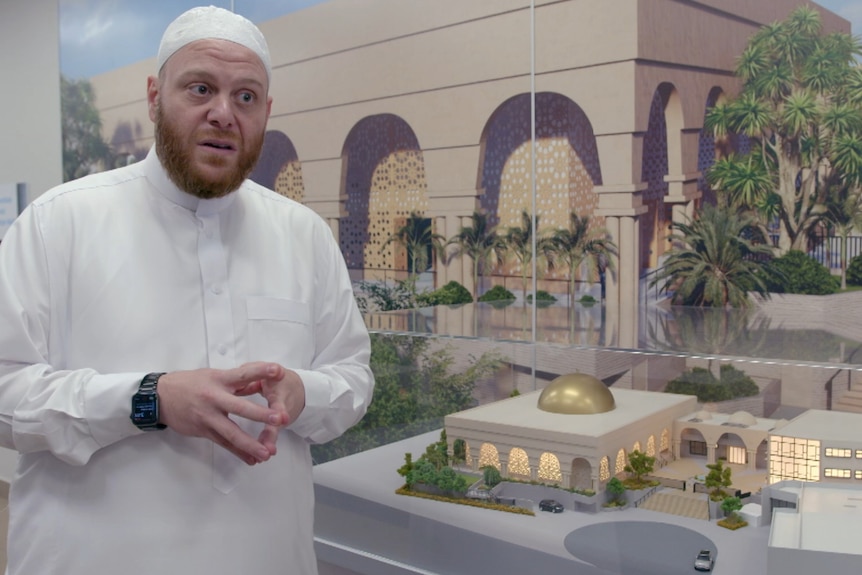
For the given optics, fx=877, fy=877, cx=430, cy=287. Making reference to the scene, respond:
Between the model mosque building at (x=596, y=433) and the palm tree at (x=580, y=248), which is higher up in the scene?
the palm tree at (x=580, y=248)

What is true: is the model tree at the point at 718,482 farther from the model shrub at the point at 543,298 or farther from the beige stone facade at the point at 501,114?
the model shrub at the point at 543,298

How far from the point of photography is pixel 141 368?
5.31 feet

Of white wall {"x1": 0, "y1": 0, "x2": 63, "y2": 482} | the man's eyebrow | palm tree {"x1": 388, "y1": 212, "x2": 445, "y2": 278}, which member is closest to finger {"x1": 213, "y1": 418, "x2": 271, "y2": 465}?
the man's eyebrow

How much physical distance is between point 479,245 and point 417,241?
1.13ft

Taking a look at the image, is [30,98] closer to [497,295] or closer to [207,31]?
[497,295]

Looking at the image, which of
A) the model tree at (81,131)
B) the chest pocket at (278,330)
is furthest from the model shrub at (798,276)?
the model tree at (81,131)

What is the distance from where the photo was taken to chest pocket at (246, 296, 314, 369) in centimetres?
173

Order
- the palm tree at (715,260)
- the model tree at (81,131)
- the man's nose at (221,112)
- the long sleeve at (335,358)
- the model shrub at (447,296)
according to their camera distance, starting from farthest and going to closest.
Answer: the model tree at (81,131) → the model shrub at (447,296) → the palm tree at (715,260) → the long sleeve at (335,358) → the man's nose at (221,112)

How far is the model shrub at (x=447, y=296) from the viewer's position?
3822 mm

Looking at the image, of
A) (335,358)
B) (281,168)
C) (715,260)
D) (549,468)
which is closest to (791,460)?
(715,260)

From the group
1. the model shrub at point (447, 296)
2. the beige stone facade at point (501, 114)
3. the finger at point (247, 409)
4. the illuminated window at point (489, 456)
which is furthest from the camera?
the model shrub at point (447, 296)

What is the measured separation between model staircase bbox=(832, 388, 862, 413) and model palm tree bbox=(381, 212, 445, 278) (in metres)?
1.72

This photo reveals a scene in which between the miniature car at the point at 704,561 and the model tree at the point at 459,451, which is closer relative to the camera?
the miniature car at the point at 704,561

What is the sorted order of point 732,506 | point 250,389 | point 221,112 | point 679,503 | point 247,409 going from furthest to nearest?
point 679,503, point 732,506, point 221,112, point 250,389, point 247,409
